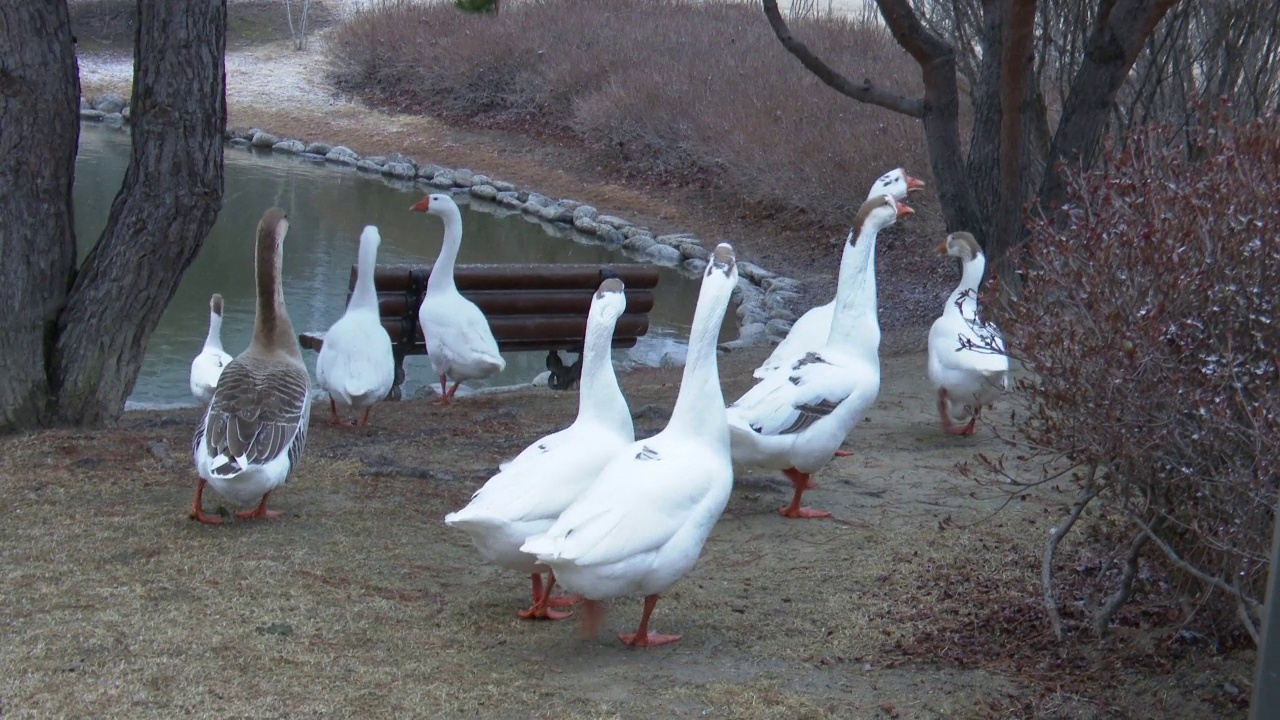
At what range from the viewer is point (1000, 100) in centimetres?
1102

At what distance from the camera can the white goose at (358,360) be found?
8.40 m

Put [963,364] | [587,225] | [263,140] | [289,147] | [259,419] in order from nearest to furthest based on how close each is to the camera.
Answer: [259,419]
[963,364]
[587,225]
[289,147]
[263,140]

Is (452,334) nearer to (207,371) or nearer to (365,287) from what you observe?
(365,287)

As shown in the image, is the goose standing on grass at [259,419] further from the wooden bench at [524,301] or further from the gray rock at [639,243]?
the gray rock at [639,243]

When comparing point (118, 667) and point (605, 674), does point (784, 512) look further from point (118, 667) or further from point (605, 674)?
point (118, 667)

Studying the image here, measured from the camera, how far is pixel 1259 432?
143 inches

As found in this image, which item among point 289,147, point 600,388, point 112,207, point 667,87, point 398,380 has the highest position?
point 667,87

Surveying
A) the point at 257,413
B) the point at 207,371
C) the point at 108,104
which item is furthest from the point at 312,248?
the point at 108,104

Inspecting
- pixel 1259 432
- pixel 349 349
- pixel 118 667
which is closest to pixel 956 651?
pixel 1259 432

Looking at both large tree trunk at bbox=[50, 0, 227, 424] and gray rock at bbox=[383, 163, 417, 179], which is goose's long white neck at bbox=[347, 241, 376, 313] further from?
gray rock at bbox=[383, 163, 417, 179]

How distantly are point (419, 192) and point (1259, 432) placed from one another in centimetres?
1996

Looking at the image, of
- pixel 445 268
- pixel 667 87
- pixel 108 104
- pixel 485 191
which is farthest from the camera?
pixel 108 104

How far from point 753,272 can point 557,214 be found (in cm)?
501

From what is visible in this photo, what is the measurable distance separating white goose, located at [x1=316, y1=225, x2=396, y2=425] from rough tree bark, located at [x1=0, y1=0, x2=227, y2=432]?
1.20m
